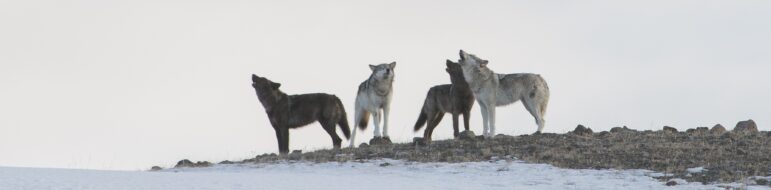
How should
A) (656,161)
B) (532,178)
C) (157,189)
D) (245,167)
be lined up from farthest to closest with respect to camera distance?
(245,167)
(656,161)
(532,178)
(157,189)

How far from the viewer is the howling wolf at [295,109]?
2492cm

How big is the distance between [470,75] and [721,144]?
4.83 m

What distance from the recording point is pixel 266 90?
82.0ft

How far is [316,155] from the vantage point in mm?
21250

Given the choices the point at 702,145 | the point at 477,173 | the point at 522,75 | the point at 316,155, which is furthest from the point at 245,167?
the point at 702,145

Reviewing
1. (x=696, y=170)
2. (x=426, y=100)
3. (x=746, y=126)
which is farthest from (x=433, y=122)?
(x=696, y=170)

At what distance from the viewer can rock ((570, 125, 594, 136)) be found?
930 inches

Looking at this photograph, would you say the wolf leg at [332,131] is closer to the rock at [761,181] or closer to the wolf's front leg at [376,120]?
the wolf's front leg at [376,120]

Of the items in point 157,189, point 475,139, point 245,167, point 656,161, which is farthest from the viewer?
point 475,139

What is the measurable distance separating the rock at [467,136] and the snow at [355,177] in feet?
9.74

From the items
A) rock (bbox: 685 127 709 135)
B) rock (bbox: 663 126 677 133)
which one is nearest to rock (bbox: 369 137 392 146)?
rock (bbox: 663 126 677 133)

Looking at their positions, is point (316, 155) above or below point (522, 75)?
below

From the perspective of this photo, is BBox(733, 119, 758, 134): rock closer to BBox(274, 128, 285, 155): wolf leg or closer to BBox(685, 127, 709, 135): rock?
BBox(685, 127, 709, 135): rock

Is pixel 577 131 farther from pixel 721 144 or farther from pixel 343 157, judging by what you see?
pixel 343 157
